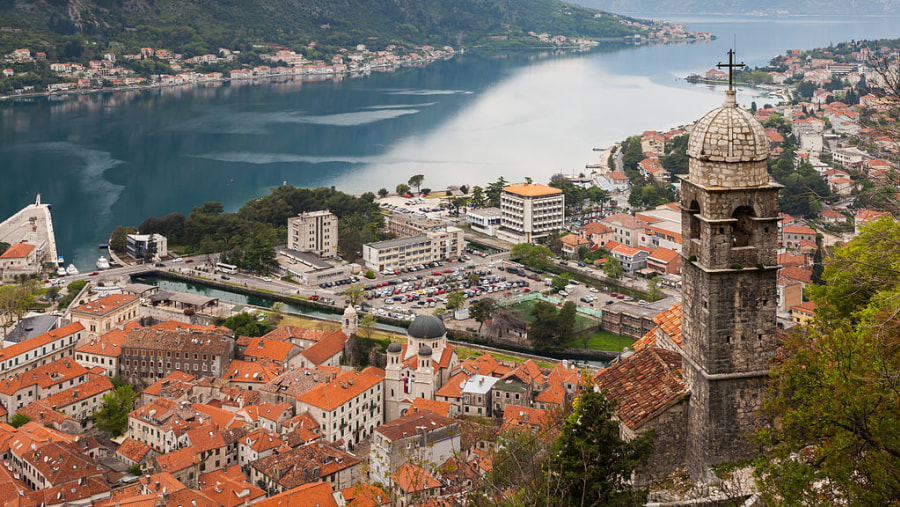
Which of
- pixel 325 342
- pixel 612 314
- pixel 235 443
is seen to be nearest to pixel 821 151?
pixel 612 314

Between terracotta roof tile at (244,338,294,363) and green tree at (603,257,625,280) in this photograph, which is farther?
green tree at (603,257,625,280)

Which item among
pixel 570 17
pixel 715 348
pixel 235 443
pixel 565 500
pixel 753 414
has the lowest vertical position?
pixel 235 443

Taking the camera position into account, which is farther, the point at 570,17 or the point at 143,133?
the point at 570,17

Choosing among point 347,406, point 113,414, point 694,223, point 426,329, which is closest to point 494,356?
point 426,329

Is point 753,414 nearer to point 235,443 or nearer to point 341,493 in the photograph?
point 341,493

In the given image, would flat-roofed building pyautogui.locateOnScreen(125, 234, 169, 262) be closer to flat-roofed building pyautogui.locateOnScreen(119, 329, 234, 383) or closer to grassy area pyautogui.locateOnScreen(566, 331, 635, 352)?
flat-roofed building pyautogui.locateOnScreen(119, 329, 234, 383)

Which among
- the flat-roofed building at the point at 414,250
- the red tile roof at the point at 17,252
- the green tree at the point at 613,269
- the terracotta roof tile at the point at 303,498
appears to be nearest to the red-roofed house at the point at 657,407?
the terracotta roof tile at the point at 303,498

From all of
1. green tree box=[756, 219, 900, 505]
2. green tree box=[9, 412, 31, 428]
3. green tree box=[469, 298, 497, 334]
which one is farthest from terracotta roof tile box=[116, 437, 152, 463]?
green tree box=[756, 219, 900, 505]
